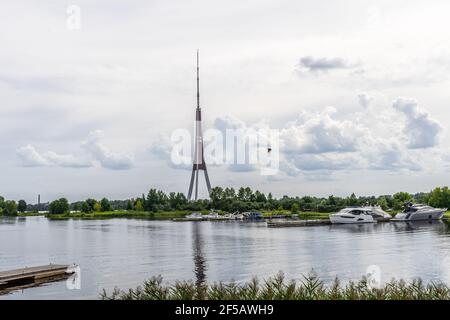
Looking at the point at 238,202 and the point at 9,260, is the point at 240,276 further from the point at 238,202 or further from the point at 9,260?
the point at 238,202

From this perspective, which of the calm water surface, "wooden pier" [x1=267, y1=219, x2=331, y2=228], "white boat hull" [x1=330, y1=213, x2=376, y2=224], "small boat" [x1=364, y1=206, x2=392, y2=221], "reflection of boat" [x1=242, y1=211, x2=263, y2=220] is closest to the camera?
the calm water surface

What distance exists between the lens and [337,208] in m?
173

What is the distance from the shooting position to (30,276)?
4734cm

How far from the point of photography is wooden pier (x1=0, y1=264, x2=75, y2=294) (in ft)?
147

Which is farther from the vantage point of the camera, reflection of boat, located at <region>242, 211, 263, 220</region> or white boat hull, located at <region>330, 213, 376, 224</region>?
reflection of boat, located at <region>242, 211, 263, 220</region>

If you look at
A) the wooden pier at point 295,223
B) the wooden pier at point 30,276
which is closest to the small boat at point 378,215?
the wooden pier at point 295,223

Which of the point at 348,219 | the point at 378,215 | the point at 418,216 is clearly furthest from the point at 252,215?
the point at 418,216

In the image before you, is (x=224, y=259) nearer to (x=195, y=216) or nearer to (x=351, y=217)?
(x=351, y=217)

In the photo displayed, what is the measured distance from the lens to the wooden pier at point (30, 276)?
44844mm

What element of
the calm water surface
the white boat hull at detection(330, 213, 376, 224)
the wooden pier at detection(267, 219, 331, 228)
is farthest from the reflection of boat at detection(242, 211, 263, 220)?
the calm water surface

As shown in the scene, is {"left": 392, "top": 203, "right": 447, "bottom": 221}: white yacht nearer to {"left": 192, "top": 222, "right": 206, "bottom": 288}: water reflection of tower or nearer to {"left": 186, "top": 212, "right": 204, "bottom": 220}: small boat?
{"left": 186, "top": 212, "right": 204, "bottom": 220}: small boat
